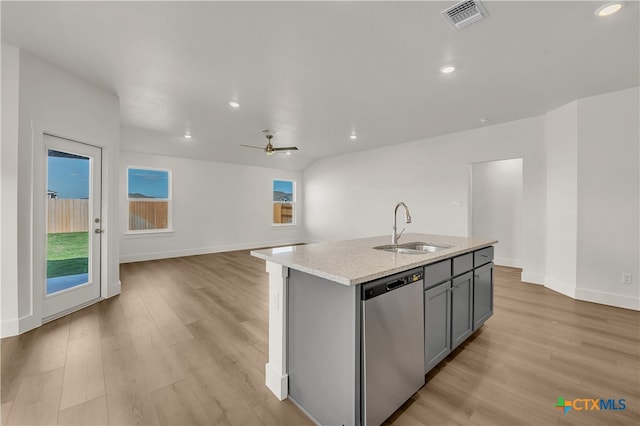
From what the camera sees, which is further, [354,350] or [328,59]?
[328,59]

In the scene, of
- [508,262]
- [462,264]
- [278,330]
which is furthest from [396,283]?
[508,262]

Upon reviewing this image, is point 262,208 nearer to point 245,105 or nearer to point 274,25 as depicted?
point 245,105

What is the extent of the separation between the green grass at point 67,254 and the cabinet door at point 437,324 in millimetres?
3865

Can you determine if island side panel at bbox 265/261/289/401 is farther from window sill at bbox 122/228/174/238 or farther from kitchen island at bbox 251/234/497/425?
window sill at bbox 122/228/174/238

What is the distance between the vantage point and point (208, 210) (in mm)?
7137

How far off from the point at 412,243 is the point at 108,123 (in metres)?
4.08

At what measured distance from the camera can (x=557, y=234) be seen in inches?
160

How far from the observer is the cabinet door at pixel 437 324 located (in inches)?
74.6

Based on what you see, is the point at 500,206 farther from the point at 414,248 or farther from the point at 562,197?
the point at 414,248

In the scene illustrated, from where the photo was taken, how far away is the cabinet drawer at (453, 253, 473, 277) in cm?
220

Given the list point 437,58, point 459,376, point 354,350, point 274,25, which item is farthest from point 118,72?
point 459,376

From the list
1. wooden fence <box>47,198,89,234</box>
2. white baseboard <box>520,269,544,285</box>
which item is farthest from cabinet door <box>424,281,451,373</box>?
wooden fence <box>47,198,89,234</box>

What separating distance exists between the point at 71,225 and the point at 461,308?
431 cm

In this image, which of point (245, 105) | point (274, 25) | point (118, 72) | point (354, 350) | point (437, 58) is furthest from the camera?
point (245, 105)
